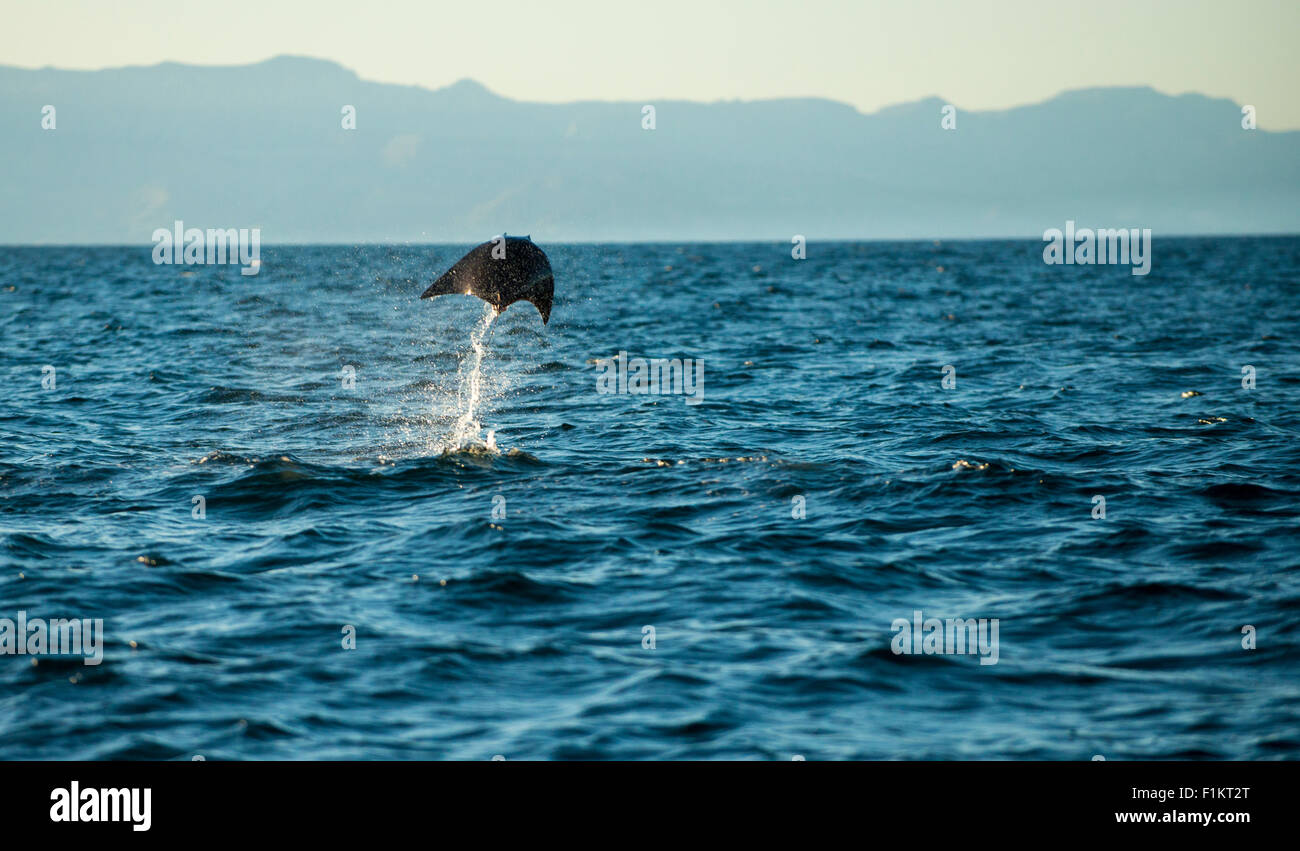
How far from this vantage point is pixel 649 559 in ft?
47.3

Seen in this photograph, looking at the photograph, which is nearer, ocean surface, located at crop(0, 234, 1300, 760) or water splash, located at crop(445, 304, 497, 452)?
ocean surface, located at crop(0, 234, 1300, 760)

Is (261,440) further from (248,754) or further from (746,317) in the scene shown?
(746,317)

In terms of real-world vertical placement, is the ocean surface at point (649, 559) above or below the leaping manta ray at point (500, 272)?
below

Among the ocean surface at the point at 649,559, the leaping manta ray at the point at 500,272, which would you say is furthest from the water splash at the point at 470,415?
the leaping manta ray at the point at 500,272

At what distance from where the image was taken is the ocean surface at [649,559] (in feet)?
32.9

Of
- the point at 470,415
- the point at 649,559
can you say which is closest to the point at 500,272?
the point at 470,415

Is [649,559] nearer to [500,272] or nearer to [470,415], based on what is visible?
[500,272]

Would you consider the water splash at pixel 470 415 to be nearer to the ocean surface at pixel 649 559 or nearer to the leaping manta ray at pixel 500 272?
the ocean surface at pixel 649 559

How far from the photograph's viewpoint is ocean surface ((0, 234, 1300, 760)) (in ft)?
32.9

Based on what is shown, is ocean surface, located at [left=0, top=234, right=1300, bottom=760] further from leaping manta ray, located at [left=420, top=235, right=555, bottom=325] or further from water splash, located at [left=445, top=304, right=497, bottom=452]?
leaping manta ray, located at [left=420, top=235, right=555, bottom=325]

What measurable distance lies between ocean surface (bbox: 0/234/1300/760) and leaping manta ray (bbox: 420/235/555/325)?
2.62 m

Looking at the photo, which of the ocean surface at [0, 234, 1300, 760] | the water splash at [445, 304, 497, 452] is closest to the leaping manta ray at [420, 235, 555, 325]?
the water splash at [445, 304, 497, 452]

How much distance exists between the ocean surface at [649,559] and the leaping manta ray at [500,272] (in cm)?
262
